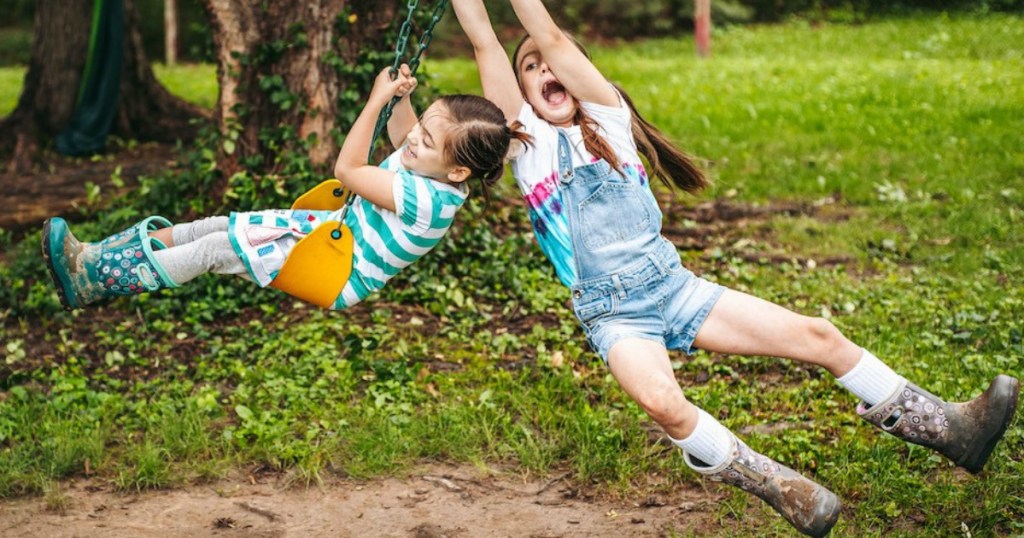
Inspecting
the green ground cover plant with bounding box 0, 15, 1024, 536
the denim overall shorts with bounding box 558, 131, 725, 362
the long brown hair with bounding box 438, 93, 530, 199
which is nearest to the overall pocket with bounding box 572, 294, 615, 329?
the denim overall shorts with bounding box 558, 131, 725, 362

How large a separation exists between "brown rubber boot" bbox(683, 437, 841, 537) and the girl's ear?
1101mm

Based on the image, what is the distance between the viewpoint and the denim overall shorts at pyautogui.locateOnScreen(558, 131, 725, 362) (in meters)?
3.56

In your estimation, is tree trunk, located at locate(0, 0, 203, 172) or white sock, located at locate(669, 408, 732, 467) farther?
tree trunk, located at locate(0, 0, 203, 172)

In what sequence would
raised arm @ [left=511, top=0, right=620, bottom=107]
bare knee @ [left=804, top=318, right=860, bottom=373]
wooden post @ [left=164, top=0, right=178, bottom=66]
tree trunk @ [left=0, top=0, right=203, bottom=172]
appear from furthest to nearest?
1. wooden post @ [left=164, top=0, right=178, bottom=66]
2. tree trunk @ [left=0, top=0, right=203, bottom=172]
3. bare knee @ [left=804, top=318, right=860, bottom=373]
4. raised arm @ [left=511, top=0, right=620, bottom=107]

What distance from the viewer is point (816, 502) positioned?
330 cm

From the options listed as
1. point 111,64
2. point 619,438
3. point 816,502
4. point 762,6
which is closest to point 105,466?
point 619,438

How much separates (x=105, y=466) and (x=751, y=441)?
8.47 feet

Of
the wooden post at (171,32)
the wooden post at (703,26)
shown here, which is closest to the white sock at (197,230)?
the wooden post at (703,26)

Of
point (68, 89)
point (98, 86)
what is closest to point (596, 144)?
point (98, 86)

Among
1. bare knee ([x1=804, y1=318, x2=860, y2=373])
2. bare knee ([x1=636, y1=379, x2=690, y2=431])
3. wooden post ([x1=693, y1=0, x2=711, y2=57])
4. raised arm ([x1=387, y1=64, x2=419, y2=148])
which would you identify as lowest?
bare knee ([x1=636, y1=379, x2=690, y2=431])

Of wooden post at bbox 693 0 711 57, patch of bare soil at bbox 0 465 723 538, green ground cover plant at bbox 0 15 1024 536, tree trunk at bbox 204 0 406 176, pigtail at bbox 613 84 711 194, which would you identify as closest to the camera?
pigtail at bbox 613 84 711 194

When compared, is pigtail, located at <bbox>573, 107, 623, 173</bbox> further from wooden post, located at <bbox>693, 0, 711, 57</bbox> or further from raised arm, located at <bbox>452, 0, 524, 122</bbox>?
wooden post, located at <bbox>693, 0, 711, 57</bbox>

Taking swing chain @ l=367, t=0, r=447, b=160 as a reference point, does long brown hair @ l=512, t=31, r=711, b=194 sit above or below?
below

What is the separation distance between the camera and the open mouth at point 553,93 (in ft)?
12.0
